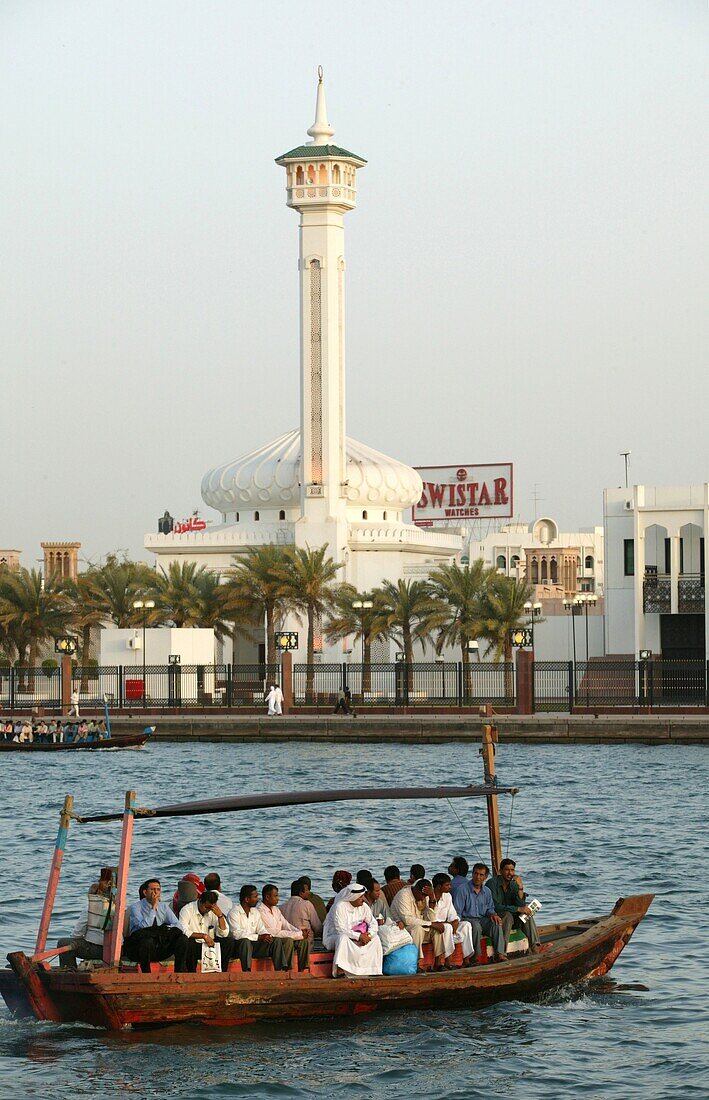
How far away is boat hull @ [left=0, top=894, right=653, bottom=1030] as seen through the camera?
1695cm

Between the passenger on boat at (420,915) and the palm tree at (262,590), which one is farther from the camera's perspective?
the palm tree at (262,590)

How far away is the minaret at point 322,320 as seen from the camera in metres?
79.1

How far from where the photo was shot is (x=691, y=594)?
223 feet

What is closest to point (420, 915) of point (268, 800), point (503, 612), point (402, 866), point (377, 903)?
point (377, 903)

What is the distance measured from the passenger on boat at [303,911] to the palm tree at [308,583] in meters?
45.7

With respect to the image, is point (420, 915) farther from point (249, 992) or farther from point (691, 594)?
point (691, 594)

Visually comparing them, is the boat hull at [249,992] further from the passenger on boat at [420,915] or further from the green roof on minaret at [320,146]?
the green roof on minaret at [320,146]

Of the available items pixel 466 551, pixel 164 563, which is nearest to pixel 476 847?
pixel 164 563

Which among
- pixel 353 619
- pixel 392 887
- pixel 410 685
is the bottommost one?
pixel 392 887

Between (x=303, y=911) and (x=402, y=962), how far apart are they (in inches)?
44.9

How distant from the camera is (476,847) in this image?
102 ft

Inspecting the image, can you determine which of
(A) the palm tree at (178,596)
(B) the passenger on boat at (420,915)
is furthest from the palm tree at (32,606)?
(B) the passenger on boat at (420,915)

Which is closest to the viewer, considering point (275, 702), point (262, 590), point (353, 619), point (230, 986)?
point (230, 986)

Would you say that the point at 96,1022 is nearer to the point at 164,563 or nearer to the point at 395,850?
the point at 395,850
